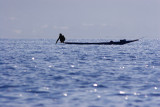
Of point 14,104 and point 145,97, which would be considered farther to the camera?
point 145,97

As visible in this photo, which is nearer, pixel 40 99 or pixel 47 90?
pixel 40 99

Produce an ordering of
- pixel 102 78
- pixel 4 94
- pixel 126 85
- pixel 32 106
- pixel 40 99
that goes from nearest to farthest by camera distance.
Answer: pixel 32 106 → pixel 40 99 → pixel 4 94 → pixel 126 85 → pixel 102 78

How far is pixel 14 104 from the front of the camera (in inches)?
445

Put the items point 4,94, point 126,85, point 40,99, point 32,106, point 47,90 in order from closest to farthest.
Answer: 1. point 32,106
2. point 40,99
3. point 4,94
4. point 47,90
5. point 126,85

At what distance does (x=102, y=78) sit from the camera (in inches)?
706

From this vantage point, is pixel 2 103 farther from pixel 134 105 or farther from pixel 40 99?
pixel 134 105

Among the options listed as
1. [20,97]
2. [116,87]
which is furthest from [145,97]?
[20,97]

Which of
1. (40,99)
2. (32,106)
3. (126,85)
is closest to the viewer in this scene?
(32,106)

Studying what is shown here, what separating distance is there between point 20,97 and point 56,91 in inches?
73.7

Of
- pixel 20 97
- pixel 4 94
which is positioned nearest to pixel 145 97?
pixel 20 97

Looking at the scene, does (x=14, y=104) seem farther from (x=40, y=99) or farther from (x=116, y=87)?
(x=116, y=87)

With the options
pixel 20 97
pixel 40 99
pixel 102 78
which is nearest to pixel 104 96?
pixel 40 99

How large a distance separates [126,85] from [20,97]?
5.48 m

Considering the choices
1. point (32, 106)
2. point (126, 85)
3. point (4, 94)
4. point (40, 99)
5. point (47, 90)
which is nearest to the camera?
point (32, 106)
